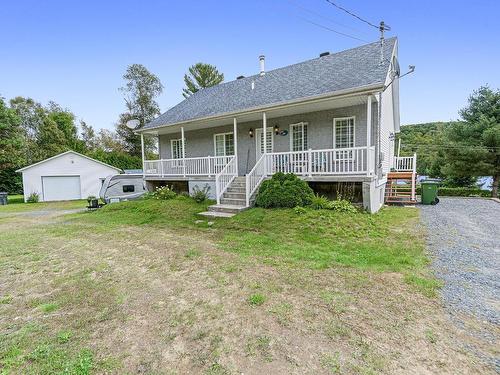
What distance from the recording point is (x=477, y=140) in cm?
1603

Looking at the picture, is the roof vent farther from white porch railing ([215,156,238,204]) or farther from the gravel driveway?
the gravel driveway

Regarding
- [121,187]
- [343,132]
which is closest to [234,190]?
[343,132]

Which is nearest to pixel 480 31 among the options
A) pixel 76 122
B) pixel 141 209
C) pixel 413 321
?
pixel 413 321

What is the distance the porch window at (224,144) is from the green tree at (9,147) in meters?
21.8

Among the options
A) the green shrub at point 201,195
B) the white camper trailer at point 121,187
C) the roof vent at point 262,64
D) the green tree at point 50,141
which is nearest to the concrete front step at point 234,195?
the green shrub at point 201,195

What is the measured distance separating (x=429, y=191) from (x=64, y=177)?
2528 cm

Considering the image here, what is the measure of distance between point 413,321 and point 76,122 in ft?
147

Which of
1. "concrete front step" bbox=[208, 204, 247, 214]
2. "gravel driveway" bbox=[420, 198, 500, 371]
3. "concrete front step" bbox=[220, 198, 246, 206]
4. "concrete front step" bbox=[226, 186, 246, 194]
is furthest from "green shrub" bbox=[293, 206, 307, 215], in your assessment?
"gravel driveway" bbox=[420, 198, 500, 371]

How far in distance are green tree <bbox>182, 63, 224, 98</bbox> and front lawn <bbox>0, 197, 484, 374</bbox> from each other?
28.9 meters

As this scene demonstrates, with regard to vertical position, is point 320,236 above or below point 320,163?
below

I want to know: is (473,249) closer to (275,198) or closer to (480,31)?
(275,198)

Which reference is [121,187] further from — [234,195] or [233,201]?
[233,201]

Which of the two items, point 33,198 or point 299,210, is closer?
point 299,210

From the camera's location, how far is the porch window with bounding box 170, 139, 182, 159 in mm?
15383
